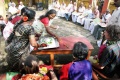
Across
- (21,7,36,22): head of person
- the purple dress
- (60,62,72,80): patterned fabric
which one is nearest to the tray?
(21,7,36,22): head of person

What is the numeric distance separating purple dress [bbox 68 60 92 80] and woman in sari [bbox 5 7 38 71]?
28.7 inches

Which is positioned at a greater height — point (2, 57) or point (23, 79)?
point (23, 79)

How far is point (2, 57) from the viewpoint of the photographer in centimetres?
427

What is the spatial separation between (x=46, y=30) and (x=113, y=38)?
180 cm

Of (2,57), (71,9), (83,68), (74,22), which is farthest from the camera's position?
(71,9)

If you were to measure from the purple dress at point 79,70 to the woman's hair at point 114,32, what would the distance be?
2.12ft

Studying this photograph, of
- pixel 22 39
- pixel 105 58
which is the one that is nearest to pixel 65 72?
pixel 105 58

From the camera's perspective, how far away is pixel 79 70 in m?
1.89

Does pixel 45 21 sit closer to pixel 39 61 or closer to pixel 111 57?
pixel 39 61

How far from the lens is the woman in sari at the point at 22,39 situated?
2.24 m

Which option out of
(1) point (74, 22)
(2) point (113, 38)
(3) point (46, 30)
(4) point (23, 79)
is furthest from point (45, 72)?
(1) point (74, 22)

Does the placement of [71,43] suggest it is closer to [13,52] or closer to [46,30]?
[46,30]

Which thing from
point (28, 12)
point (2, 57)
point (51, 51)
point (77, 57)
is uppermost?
point (28, 12)

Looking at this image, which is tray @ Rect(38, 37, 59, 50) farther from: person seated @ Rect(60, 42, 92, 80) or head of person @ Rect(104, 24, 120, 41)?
head of person @ Rect(104, 24, 120, 41)
